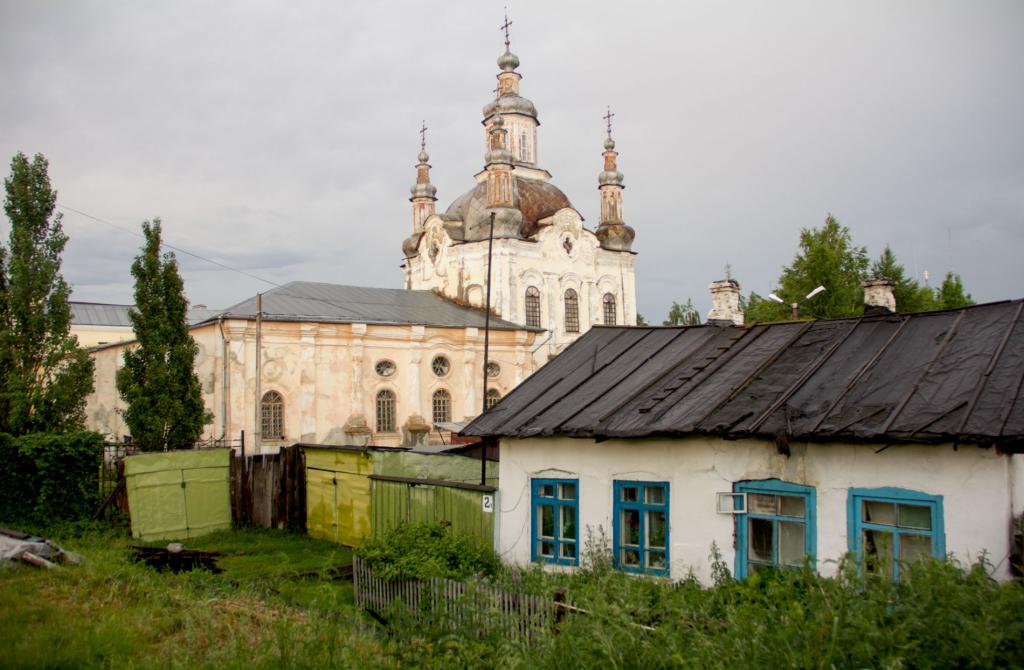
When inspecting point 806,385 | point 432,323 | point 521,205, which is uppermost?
point 521,205

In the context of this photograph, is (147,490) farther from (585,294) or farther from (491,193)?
(585,294)

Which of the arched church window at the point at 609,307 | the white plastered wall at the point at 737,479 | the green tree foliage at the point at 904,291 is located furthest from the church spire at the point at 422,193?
the white plastered wall at the point at 737,479

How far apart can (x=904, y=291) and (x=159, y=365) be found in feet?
92.2

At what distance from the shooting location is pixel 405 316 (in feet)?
112

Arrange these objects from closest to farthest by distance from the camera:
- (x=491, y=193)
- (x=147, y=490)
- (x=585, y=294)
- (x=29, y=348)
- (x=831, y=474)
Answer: (x=831, y=474), (x=147, y=490), (x=29, y=348), (x=491, y=193), (x=585, y=294)

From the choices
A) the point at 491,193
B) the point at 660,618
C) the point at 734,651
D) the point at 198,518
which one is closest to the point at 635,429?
the point at 660,618

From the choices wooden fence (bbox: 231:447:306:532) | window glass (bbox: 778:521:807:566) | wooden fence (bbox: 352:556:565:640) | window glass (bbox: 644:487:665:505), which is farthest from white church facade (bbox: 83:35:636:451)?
window glass (bbox: 778:521:807:566)

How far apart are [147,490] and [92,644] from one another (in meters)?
9.40

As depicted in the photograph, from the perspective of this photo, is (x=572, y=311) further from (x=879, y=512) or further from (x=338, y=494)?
(x=879, y=512)

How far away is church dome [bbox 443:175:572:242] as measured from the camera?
40.5m

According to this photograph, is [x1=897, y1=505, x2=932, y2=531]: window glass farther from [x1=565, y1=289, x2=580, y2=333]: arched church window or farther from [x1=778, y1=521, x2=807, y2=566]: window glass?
[x1=565, y1=289, x2=580, y2=333]: arched church window

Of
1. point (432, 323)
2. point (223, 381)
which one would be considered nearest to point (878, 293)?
point (432, 323)

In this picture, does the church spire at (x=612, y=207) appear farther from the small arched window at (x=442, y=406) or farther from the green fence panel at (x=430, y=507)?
the green fence panel at (x=430, y=507)

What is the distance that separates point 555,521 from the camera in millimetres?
11711
